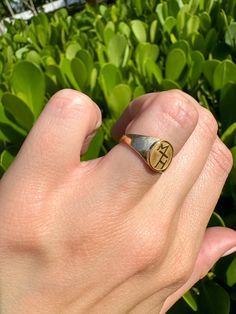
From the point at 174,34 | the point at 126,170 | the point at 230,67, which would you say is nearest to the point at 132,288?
the point at 126,170

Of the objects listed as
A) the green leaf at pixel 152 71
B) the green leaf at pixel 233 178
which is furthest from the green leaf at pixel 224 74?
the green leaf at pixel 233 178

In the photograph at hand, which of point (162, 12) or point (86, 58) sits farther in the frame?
point (162, 12)

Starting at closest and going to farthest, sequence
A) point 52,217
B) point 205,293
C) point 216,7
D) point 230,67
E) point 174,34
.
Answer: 1. point 52,217
2. point 205,293
3. point 230,67
4. point 174,34
5. point 216,7

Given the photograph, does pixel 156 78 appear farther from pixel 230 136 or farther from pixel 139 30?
pixel 139 30

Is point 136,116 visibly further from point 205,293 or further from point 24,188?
point 205,293

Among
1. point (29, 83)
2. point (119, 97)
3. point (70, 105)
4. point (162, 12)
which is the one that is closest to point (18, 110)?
point (29, 83)

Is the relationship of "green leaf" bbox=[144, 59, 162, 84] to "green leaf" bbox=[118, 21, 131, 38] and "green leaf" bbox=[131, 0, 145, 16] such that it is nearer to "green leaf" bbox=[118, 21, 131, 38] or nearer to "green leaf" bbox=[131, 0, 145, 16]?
"green leaf" bbox=[118, 21, 131, 38]

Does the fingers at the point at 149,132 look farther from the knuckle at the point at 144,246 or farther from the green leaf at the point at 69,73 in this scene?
the green leaf at the point at 69,73
